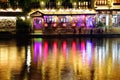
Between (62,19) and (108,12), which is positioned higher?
(108,12)

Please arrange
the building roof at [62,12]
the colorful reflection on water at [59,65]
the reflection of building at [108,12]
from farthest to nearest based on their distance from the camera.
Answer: the reflection of building at [108,12] → the building roof at [62,12] → the colorful reflection on water at [59,65]

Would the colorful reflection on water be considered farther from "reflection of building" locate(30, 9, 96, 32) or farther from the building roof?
the building roof

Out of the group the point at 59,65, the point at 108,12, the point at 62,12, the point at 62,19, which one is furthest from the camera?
the point at 108,12

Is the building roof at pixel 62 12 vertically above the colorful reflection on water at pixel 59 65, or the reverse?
the building roof at pixel 62 12

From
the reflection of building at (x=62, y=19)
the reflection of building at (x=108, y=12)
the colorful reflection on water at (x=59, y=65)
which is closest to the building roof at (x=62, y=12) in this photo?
the reflection of building at (x=62, y=19)

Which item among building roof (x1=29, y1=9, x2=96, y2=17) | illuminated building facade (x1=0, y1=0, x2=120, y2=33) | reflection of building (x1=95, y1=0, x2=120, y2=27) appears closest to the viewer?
illuminated building facade (x1=0, y1=0, x2=120, y2=33)

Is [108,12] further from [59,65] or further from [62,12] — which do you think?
[59,65]

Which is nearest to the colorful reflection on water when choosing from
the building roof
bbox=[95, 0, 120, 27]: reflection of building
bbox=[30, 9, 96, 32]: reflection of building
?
bbox=[30, 9, 96, 32]: reflection of building

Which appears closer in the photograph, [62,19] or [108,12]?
[62,19]

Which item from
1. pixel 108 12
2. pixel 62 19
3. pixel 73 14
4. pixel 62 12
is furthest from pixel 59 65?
pixel 108 12

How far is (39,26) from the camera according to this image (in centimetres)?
6669

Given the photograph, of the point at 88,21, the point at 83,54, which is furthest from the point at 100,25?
the point at 83,54

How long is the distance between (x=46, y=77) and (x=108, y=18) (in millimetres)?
48764

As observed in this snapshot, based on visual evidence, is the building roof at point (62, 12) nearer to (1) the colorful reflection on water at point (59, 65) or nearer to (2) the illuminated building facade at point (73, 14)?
(2) the illuminated building facade at point (73, 14)
